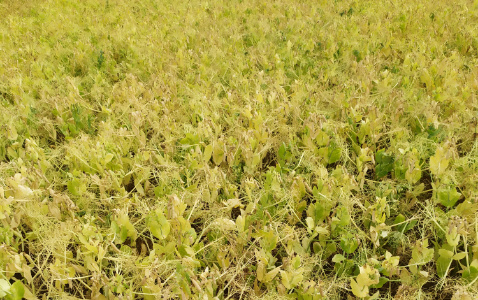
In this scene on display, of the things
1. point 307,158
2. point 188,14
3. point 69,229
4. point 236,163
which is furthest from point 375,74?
point 188,14

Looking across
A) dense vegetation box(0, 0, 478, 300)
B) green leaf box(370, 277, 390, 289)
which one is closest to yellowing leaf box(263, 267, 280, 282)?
dense vegetation box(0, 0, 478, 300)

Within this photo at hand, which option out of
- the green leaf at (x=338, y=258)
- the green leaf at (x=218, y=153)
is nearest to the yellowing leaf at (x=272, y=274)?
the green leaf at (x=338, y=258)

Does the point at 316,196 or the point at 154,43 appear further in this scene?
the point at 154,43

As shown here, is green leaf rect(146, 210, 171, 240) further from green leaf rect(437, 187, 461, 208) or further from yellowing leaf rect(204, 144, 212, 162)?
green leaf rect(437, 187, 461, 208)

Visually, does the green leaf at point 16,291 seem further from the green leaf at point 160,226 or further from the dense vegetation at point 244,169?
the green leaf at point 160,226

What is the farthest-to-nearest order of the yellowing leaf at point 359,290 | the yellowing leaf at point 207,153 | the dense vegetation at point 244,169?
the yellowing leaf at point 207,153 → the dense vegetation at point 244,169 → the yellowing leaf at point 359,290

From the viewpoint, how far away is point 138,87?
2.78m

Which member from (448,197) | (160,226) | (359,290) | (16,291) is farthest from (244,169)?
(16,291)

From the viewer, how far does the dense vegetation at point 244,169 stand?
59.5 inches

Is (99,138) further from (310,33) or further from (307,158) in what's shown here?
(310,33)

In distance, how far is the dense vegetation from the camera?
1.51 metres

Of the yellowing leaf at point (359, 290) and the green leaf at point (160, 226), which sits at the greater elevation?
the green leaf at point (160, 226)

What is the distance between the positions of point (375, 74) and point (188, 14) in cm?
268

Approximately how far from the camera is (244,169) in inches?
80.7
